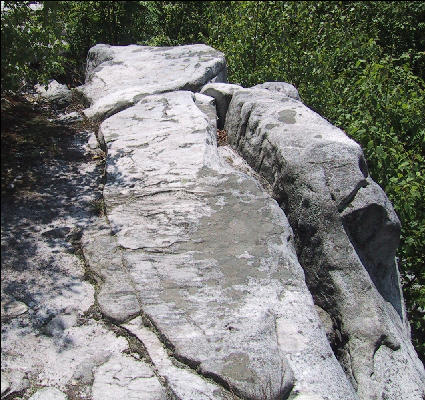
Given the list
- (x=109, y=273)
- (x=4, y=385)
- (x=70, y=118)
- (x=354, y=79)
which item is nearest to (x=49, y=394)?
(x=4, y=385)

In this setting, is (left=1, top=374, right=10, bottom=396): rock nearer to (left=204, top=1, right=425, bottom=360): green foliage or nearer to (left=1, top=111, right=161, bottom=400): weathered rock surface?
(left=1, top=111, right=161, bottom=400): weathered rock surface

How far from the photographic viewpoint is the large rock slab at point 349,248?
3.15m

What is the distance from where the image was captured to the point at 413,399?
10.1 ft

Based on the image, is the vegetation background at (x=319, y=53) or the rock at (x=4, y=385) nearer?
the rock at (x=4, y=385)

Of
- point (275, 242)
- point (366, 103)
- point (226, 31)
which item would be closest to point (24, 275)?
point (275, 242)

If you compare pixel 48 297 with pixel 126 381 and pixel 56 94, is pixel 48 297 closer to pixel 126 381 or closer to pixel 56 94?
pixel 126 381

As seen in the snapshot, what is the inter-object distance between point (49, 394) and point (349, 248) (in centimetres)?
199

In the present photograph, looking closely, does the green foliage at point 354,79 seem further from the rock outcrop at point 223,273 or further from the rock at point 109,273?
the rock at point 109,273

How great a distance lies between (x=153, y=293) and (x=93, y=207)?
88cm

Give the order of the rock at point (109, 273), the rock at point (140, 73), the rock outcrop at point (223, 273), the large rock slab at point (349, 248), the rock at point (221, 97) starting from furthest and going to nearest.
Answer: the rock at point (221, 97)
the rock at point (140, 73)
the large rock slab at point (349, 248)
the rock at point (109, 273)
the rock outcrop at point (223, 273)

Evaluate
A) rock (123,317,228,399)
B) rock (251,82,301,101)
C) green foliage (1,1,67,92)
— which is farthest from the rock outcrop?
green foliage (1,1,67,92)

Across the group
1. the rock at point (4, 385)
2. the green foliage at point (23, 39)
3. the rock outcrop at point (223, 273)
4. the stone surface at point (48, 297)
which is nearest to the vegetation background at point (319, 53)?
the green foliage at point (23, 39)

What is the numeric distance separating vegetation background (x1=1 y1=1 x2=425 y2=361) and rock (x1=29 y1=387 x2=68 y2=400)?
1.73 m

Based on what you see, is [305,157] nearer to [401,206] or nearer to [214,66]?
[401,206]
